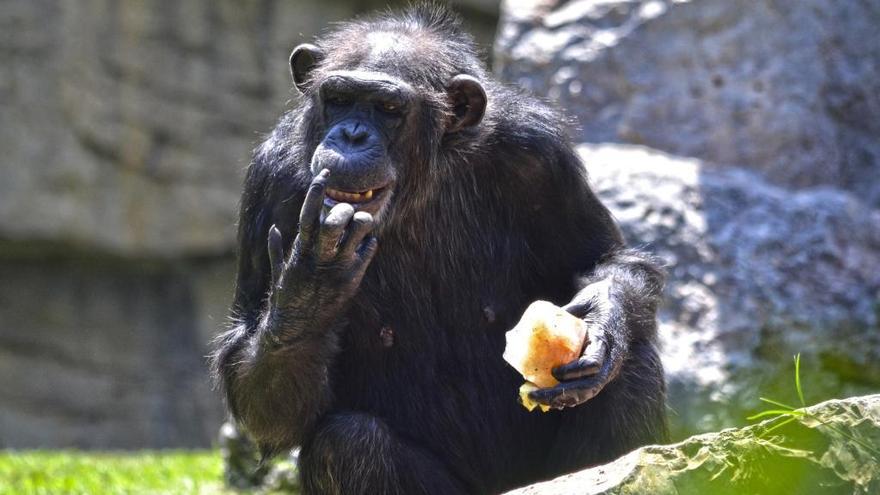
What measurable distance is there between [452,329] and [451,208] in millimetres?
555

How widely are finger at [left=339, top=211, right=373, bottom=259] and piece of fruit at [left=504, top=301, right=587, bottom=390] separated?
2.22ft

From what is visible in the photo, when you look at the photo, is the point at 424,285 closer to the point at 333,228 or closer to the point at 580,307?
the point at 580,307

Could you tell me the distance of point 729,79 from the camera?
28.9 ft

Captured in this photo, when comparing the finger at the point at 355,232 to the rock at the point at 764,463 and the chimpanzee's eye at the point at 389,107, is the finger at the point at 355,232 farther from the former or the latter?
the rock at the point at 764,463

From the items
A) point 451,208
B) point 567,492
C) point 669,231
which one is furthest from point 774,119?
point 567,492

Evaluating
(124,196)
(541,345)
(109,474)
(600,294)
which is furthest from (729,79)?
(124,196)

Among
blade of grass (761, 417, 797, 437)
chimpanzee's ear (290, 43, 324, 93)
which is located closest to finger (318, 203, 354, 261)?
chimpanzee's ear (290, 43, 324, 93)

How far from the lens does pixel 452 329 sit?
577 centimetres

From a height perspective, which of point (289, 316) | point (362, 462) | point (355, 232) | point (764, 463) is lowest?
point (362, 462)

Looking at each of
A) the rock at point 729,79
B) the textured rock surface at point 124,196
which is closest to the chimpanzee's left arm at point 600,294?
the rock at point 729,79

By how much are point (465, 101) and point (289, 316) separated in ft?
4.45

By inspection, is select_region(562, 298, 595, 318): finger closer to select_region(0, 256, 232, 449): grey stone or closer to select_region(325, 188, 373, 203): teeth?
select_region(325, 188, 373, 203): teeth

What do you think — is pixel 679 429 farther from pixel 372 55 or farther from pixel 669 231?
pixel 372 55

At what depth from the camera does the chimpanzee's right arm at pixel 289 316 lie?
4824mm
